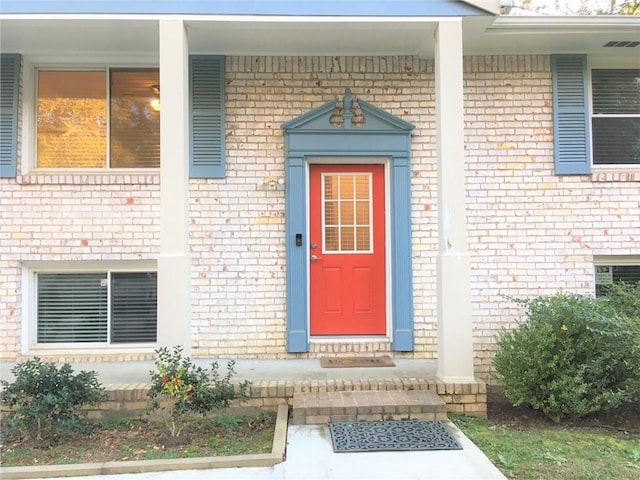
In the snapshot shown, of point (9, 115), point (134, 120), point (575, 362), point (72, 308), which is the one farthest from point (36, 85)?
point (575, 362)

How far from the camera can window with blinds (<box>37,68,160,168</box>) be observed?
17.4 feet

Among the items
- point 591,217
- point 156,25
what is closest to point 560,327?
point 591,217

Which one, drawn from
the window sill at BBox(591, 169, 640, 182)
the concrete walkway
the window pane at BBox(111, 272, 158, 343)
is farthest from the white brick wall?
the concrete walkway

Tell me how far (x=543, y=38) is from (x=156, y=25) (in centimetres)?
366

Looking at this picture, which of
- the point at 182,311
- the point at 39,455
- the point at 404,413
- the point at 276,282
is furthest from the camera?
the point at 276,282

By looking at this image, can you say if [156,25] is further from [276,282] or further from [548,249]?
[548,249]

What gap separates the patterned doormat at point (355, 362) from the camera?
15.6 feet

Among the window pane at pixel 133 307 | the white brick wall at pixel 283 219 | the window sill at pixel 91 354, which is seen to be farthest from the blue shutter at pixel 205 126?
the window sill at pixel 91 354

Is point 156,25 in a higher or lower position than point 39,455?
higher

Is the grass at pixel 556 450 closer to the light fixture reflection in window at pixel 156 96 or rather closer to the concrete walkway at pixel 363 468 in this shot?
the concrete walkway at pixel 363 468

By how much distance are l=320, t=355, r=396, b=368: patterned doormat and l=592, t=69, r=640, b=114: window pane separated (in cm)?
360

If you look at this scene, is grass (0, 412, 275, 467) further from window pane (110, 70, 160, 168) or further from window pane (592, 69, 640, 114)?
window pane (592, 69, 640, 114)

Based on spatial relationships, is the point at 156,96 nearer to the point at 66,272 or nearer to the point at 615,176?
the point at 66,272

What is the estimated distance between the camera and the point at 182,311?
158 inches
